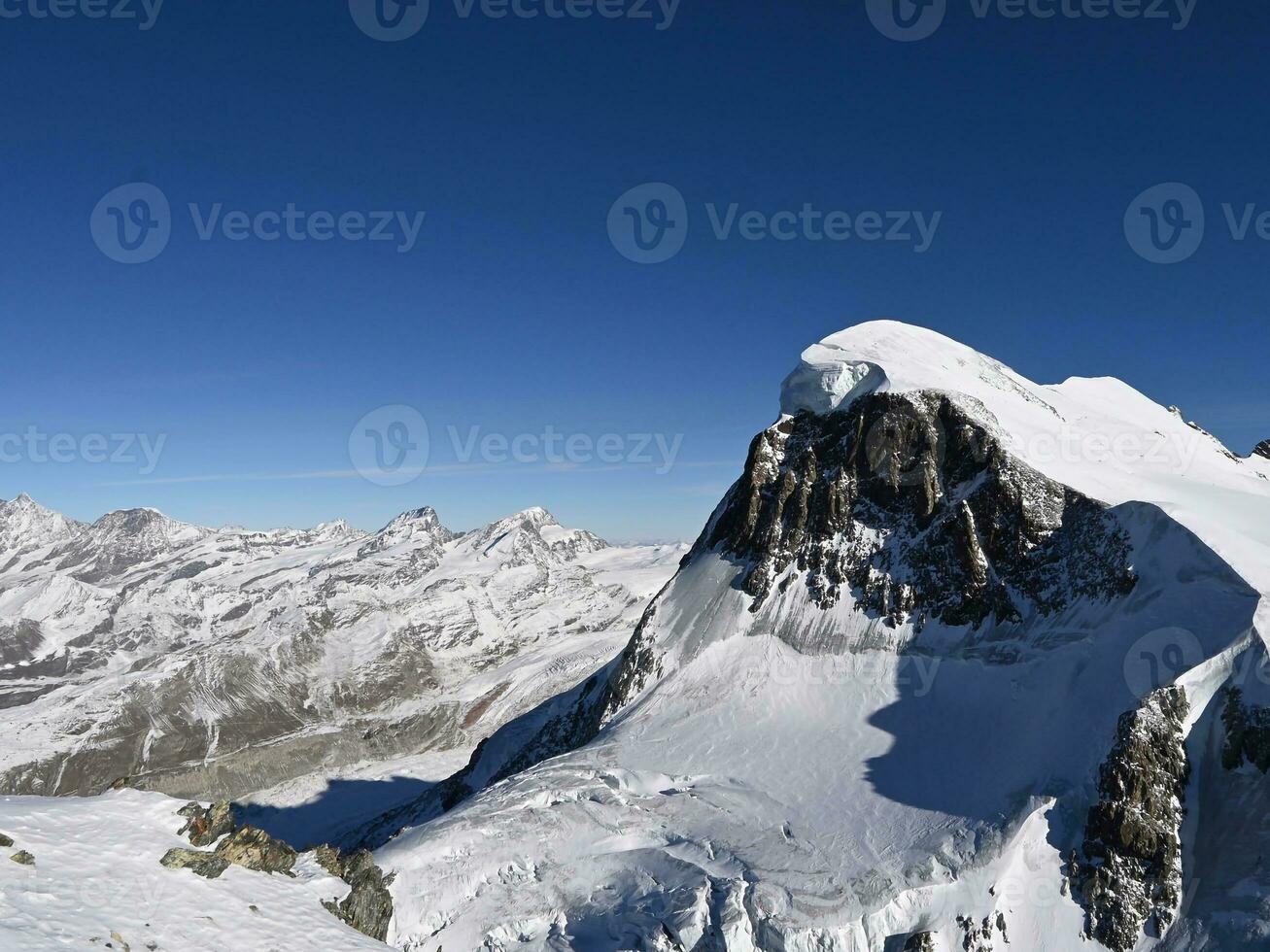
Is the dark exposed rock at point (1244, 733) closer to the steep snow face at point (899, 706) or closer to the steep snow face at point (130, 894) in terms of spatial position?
the steep snow face at point (899, 706)

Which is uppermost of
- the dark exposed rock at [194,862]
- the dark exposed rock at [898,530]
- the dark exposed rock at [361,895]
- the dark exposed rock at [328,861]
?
the dark exposed rock at [898,530]

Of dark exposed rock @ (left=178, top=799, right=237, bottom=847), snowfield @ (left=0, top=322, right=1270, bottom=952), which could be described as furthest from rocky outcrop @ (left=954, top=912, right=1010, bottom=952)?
dark exposed rock @ (left=178, top=799, right=237, bottom=847)

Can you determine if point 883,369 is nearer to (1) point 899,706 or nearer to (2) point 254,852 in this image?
(1) point 899,706

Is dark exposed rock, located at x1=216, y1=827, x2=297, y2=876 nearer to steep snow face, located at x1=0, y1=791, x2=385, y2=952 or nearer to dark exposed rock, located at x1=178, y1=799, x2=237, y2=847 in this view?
dark exposed rock, located at x1=178, y1=799, x2=237, y2=847

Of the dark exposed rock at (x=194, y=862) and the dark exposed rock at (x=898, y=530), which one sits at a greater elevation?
the dark exposed rock at (x=898, y=530)

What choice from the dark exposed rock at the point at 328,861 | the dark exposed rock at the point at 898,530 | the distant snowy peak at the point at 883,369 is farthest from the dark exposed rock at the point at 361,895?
the distant snowy peak at the point at 883,369

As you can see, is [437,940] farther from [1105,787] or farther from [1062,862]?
[1105,787]

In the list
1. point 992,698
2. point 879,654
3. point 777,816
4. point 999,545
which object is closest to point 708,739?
point 777,816
